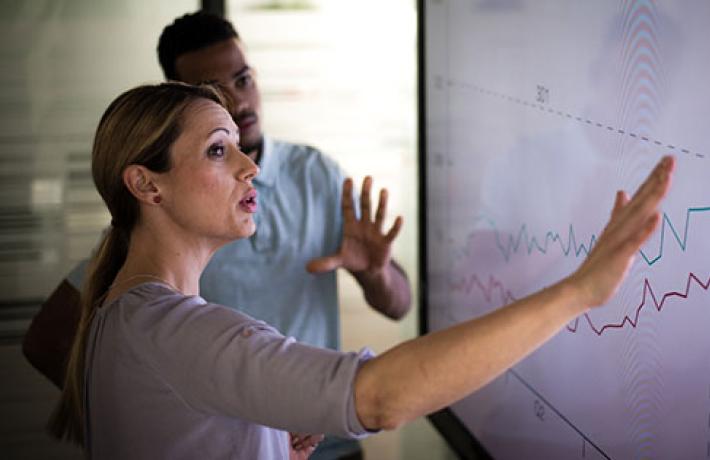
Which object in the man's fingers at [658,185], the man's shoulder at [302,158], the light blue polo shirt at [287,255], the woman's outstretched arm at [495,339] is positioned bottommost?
the light blue polo shirt at [287,255]

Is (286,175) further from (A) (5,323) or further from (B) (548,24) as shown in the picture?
(A) (5,323)

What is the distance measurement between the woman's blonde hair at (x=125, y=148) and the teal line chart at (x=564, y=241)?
0.50 meters

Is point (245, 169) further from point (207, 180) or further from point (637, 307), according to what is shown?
point (637, 307)

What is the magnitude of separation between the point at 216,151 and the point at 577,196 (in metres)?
0.48

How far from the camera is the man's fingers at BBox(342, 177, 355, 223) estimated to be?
1.87 m

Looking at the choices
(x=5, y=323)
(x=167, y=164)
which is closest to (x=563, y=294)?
(x=167, y=164)

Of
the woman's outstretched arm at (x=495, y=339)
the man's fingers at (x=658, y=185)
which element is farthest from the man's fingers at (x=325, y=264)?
the man's fingers at (x=658, y=185)

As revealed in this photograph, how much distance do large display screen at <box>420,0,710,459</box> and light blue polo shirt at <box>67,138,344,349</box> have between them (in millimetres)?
232

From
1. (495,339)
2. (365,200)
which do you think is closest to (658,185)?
(495,339)

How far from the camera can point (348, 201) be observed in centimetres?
188

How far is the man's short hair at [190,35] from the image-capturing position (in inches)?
75.2

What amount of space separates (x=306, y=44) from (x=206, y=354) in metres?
1.50

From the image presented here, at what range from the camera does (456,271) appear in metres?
2.00

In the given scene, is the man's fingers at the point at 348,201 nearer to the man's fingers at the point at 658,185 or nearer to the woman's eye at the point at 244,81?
the woman's eye at the point at 244,81
